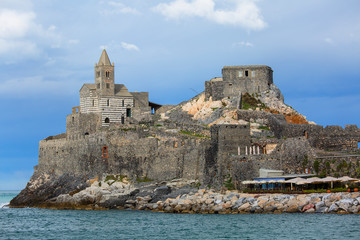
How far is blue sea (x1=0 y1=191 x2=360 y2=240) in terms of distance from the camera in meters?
51.7

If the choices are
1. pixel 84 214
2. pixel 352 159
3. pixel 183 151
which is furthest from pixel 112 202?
pixel 352 159

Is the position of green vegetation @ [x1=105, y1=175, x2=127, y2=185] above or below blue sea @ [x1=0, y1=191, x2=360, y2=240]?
above

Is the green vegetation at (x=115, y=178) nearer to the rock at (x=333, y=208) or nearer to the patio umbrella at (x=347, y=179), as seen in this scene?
the patio umbrella at (x=347, y=179)

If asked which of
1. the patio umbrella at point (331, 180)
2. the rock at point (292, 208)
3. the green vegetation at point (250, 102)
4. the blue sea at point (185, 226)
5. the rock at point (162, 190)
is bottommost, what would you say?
the blue sea at point (185, 226)

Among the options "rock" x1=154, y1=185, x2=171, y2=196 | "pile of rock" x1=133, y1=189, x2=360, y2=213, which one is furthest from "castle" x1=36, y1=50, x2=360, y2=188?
"pile of rock" x1=133, y1=189, x2=360, y2=213

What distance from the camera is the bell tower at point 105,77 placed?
91.2m

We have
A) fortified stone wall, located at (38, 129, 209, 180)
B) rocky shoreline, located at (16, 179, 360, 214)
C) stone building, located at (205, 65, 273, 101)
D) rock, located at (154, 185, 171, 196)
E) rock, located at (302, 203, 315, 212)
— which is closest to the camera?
rocky shoreline, located at (16, 179, 360, 214)

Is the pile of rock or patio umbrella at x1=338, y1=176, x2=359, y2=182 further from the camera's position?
patio umbrella at x1=338, y1=176, x2=359, y2=182

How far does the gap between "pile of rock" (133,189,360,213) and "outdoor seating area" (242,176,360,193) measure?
1429 millimetres

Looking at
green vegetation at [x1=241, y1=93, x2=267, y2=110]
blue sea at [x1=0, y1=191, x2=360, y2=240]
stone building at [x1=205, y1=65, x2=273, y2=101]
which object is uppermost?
stone building at [x1=205, y1=65, x2=273, y2=101]

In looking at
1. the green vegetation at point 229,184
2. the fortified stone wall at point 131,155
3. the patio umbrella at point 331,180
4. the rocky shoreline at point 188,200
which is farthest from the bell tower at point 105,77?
the patio umbrella at point 331,180

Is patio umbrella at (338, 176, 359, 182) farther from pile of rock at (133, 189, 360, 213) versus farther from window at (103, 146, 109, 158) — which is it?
window at (103, 146, 109, 158)

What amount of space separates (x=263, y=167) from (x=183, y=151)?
10.5 meters

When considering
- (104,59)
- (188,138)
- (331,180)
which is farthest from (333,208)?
(104,59)
